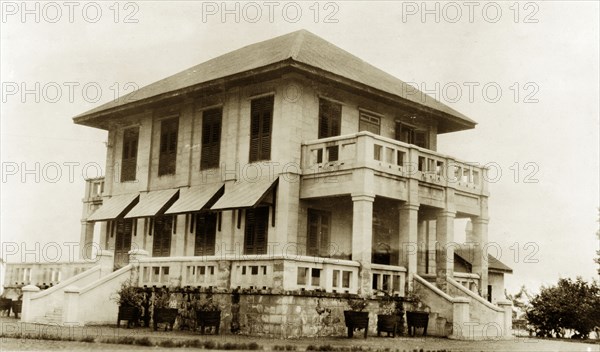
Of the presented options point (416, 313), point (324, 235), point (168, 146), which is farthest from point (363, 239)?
point (168, 146)

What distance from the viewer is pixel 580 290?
83.7ft

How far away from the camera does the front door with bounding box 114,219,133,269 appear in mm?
29797

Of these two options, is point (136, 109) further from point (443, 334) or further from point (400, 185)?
point (443, 334)

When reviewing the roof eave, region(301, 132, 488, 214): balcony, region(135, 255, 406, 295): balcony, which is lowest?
region(135, 255, 406, 295): balcony

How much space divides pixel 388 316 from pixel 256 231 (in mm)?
6120

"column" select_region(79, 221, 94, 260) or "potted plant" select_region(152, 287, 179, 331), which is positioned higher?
"column" select_region(79, 221, 94, 260)

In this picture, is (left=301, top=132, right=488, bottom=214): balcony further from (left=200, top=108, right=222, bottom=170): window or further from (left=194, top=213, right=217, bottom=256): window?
(left=194, top=213, right=217, bottom=256): window

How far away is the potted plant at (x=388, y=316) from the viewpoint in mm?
20359

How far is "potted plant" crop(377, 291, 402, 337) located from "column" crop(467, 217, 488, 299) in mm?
5326

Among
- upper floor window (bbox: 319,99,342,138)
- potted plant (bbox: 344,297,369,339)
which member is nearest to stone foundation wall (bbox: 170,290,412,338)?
potted plant (bbox: 344,297,369,339)

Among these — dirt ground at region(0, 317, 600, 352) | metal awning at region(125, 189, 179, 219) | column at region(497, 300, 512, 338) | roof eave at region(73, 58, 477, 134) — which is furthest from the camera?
metal awning at region(125, 189, 179, 219)

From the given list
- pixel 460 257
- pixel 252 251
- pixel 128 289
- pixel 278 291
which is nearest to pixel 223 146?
pixel 252 251

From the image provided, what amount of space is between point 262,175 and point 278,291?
6478 millimetres

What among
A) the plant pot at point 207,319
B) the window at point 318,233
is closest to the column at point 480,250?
the window at point 318,233
